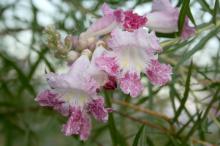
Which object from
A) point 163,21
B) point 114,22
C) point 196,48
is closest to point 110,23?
point 114,22

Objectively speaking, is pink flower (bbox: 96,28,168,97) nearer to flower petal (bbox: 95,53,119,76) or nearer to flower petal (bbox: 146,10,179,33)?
flower petal (bbox: 95,53,119,76)

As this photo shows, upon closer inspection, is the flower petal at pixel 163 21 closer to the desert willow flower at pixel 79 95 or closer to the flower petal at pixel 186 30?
the flower petal at pixel 186 30

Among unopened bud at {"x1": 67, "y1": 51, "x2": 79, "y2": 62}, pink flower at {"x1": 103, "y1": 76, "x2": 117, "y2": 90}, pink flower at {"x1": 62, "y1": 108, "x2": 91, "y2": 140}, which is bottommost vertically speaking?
pink flower at {"x1": 62, "y1": 108, "x2": 91, "y2": 140}

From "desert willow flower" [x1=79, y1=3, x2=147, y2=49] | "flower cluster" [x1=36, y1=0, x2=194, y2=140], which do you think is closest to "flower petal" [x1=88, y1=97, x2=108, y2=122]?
"flower cluster" [x1=36, y1=0, x2=194, y2=140]

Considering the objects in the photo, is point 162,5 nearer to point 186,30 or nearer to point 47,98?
point 186,30

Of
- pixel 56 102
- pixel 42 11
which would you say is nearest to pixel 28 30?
pixel 42 11

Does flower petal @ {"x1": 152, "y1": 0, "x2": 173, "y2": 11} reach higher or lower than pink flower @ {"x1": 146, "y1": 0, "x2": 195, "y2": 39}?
higher

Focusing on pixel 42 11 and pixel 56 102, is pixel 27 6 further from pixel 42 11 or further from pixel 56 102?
pixel 56 102

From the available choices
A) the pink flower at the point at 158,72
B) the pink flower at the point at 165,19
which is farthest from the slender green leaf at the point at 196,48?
the pink flower at the point at 158,72
